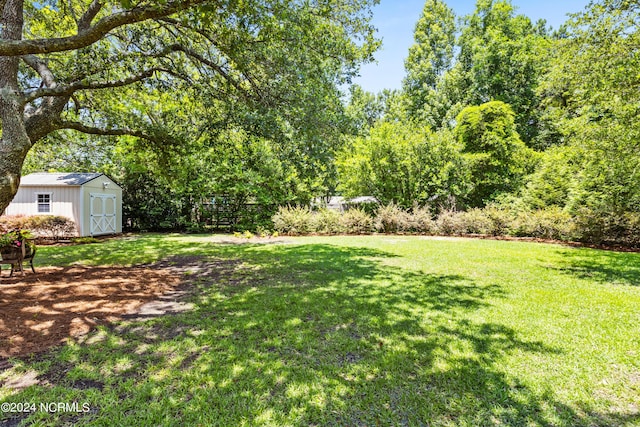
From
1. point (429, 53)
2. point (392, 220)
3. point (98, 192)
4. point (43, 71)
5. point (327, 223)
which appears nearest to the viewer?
point (43, 71)

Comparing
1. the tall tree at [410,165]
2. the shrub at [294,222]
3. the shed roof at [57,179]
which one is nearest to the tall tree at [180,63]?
the shed roof at [57,179]

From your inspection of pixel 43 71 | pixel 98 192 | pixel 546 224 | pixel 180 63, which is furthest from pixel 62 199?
pixel 546 224

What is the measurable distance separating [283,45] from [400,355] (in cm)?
618

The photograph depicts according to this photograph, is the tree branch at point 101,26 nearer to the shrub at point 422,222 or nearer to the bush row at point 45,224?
the bush row at point 45,224

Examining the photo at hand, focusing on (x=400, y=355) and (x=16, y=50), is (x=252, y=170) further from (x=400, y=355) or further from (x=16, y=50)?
(x=400, y=355)

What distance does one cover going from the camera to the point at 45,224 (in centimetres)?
1281

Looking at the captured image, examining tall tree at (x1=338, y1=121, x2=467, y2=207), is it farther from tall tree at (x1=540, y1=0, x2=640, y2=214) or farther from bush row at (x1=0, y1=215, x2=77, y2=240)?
bush row at (x1=0, y1=215, x2=77, y2=240)

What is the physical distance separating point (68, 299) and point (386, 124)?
15.7 m

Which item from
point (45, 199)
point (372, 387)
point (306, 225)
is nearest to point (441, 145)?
point (306, 225)

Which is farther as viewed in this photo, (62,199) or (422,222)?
(422,222)

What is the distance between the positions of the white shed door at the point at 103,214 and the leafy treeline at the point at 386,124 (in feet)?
4.92

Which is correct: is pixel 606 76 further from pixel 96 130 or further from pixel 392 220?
pixel 96 130

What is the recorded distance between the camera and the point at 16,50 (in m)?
3.28

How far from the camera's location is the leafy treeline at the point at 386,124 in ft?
23.5
